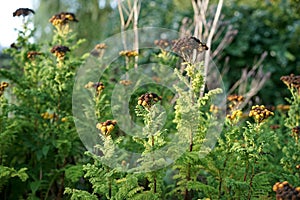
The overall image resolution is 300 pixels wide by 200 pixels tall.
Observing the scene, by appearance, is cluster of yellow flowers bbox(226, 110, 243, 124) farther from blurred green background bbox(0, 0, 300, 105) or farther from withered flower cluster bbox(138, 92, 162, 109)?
blurred green background bbox(0, 0, 300, 105)

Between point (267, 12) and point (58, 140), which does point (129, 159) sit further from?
point (267, 12)

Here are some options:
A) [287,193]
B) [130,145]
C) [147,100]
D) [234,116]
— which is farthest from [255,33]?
[287,193]

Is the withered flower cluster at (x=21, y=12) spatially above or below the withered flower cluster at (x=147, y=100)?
above

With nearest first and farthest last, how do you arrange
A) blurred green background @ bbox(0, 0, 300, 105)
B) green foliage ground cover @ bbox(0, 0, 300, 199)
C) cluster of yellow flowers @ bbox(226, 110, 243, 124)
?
green foliage ground cover @ bbox(0, 0, 300, 199), cluster of yellow flowers @ bbox(226, 110, 243, 124), blurred green background @ bbox(0, 0, 300, 105)

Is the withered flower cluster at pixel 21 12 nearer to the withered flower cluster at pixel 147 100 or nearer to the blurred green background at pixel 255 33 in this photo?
the withered flower cluster at pixel 147 100

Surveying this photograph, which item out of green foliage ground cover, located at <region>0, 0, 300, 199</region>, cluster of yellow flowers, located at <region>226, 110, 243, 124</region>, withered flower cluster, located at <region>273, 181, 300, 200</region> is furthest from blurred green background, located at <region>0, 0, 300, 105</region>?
withered flower cluster, located at <region>273, 181, 300, 200</region>

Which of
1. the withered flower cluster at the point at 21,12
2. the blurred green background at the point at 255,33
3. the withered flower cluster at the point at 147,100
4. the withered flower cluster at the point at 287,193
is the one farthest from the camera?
the blurred green background at the point at 255,33

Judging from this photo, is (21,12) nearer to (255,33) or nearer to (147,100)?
(147,100)

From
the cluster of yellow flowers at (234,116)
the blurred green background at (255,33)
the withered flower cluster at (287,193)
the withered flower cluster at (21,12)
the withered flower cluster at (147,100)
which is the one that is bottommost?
the withered flower cluster at (287,193)

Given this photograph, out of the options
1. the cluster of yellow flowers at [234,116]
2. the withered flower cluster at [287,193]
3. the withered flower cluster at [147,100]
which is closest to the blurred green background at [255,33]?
the cluster of yellow flowers at [234,116]

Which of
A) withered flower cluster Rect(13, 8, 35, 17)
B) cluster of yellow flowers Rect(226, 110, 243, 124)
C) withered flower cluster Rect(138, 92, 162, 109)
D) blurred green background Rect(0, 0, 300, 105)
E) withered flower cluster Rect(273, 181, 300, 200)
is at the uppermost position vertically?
blurred green background Rect(0, 0, 300, 105)

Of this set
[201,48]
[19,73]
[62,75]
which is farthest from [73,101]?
[201,48]

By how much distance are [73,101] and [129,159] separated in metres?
0.48

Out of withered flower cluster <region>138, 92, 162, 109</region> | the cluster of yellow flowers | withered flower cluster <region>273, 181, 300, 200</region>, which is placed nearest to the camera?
withered flower cluster <region>273, 181, 300, 200</region>
